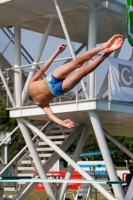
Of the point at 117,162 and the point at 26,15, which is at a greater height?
the point at 117,162

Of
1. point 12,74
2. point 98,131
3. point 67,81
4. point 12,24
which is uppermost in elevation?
point 12,24

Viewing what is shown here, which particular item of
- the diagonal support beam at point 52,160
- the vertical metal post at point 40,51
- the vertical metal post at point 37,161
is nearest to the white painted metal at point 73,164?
the vertical metal post at point 37,161

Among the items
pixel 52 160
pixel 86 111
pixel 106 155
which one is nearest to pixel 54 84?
pixel 86 111

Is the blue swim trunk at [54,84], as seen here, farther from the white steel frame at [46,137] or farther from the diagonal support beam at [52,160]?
the diagonal support beam at [52,160]

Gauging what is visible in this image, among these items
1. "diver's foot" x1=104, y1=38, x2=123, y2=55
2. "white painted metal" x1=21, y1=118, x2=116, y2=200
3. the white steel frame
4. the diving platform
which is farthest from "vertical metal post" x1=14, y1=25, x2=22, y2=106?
"diver's foot" x1=104, y1=38, x2=123, y2=55

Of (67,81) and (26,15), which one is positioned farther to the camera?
(26,15)

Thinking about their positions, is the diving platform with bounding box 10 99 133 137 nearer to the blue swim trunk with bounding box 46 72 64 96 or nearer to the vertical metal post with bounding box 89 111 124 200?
the vertical metal post with bounding box 89 111 124 200

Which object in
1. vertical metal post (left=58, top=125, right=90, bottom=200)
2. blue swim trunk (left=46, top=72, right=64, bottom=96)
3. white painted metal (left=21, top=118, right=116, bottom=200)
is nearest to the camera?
blue swim trunk (left=46, top=72, right=64, bottom=96)

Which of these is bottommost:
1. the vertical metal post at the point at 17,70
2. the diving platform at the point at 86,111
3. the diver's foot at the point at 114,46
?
the diver's foot at the point at 114,46

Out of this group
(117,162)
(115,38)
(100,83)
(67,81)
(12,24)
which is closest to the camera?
(115,38)

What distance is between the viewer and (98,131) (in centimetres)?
1923

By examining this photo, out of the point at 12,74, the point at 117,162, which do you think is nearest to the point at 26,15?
the point at 12,74

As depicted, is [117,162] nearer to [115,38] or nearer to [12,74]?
[12,74]

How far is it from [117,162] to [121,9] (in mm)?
67996
